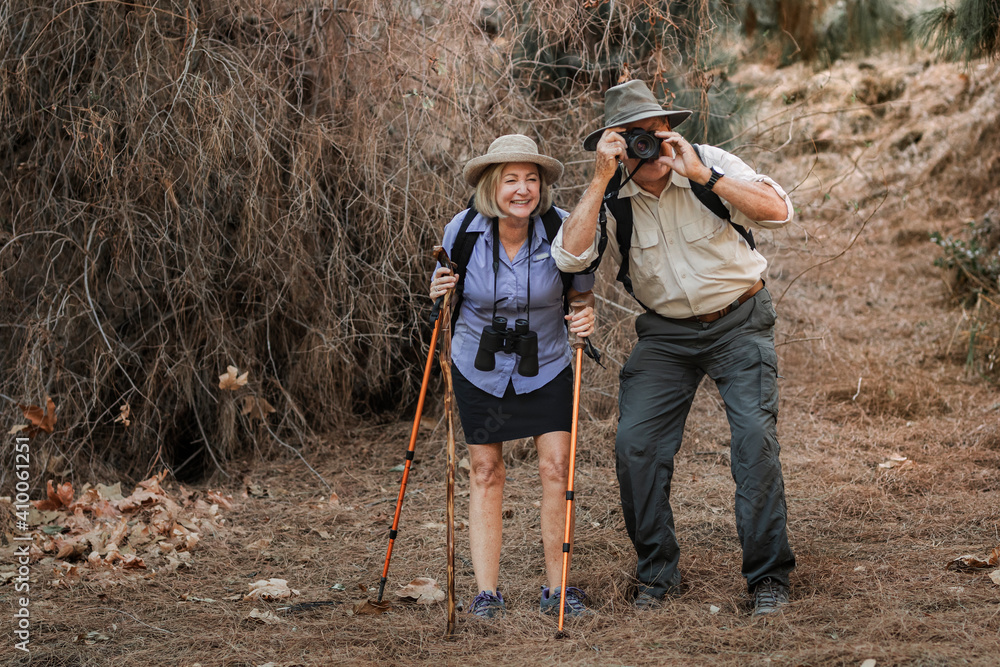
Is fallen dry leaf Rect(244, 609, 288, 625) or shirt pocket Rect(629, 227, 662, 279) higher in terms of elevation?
shirt pocket Rect(629, 227, 662, 279)

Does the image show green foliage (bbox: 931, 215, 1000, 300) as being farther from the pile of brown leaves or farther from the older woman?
the pile of brown leaves

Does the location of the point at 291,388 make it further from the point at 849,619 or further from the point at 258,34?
the point at 849,619

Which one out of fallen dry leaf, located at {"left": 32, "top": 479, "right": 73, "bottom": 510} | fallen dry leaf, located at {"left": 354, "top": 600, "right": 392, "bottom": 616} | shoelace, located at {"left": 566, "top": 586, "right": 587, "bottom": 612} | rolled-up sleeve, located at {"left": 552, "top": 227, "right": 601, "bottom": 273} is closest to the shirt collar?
rolled-up sleeve, located at {"left": 552, "top": 227, "right": 601, "bottom": 273}

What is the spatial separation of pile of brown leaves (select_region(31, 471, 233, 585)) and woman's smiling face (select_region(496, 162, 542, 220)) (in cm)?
247

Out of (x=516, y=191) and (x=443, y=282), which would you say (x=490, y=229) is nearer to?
(x=516, y=191)

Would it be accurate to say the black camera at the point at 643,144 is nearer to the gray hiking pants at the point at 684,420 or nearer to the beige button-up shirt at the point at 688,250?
the beige button-up shirt at the point at 688,250

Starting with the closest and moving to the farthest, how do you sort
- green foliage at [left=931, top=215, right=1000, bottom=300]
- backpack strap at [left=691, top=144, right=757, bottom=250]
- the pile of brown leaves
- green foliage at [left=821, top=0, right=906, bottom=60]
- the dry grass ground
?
the dry grass ground, backpack strap at [left=691, top=144, right=757, bottom=250], the pile of brown leaves, green foliage at [left=931, top=215, right=1000, bottom=300], green foliage at [left=821, top=0, right=906, bottom=60]

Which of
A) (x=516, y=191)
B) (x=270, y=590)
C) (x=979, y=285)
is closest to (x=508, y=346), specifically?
(x=516, y=191)

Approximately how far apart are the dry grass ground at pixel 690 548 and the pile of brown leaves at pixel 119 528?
0.42 ft

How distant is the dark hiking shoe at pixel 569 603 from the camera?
3.41m

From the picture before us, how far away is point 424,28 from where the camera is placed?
5.44 m

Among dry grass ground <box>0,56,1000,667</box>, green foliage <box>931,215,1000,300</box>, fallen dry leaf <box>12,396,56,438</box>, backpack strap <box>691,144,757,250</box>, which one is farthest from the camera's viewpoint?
green foliage <box>931,215,1000,300</box>

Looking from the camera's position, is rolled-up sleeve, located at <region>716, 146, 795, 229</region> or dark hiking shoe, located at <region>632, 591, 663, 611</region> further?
dark hiking shoe, located at <region>632, 591, 663, 611</region>

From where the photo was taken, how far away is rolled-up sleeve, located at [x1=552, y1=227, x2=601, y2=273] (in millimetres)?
3311
